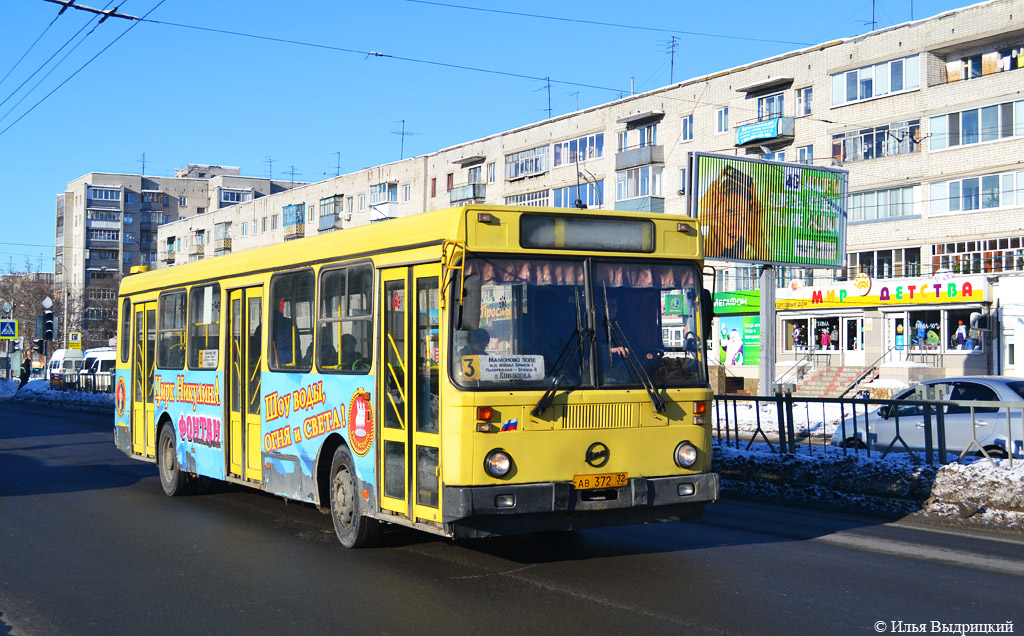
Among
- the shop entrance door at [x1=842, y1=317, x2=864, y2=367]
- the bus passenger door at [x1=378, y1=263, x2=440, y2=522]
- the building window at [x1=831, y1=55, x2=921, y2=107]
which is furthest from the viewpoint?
the shop entrance door at [x1=842, y1=317, x2=864, y2=367]

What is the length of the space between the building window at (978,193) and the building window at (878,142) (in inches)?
90.1

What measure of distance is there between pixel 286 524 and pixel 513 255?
4571mm

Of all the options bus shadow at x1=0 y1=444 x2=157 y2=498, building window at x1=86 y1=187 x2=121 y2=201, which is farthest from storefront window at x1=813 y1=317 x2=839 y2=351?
building window at x1=86 y1=187 x2=121 y2=201

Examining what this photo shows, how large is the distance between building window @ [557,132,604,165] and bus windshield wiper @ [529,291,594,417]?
53.9 m

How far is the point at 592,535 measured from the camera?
10.0m

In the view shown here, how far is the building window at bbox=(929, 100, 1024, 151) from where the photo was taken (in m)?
43.5

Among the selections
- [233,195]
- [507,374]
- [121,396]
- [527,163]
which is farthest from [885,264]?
[233,195]

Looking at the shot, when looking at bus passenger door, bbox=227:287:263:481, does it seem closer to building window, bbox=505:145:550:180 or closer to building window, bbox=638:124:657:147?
building window, bbox=638:124:657:147

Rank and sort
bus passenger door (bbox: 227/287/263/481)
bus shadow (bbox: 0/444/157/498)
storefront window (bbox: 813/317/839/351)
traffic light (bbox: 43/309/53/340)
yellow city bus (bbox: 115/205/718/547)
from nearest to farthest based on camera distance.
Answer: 1. yellow city bus (bbox: 115/205/718/547)
2. bus passenger door (bbox: 227/287/263/481)
3. bus shadow (bbox: 0/444/157/498)
4. traffic light (bbox: 43/309/53/340)
5. storefront window (bbox: 813/317/839/351)

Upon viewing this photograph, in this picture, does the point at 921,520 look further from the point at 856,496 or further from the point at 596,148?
the point at 596,148

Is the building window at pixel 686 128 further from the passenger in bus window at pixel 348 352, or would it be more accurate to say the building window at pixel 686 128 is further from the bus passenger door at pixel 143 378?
the passenger in bus window at pixel 348 352

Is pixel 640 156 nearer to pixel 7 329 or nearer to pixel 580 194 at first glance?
pixel 580 194

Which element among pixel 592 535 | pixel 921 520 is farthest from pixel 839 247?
pixel 592 535

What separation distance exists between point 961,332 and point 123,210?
11256 centimetres
